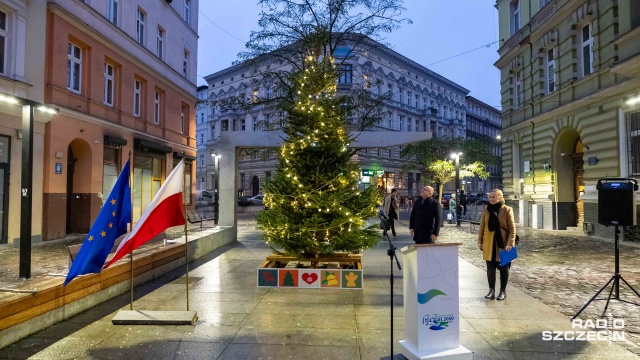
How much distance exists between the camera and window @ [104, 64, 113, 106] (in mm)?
17250

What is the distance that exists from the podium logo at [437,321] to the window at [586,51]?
16503 millimetres

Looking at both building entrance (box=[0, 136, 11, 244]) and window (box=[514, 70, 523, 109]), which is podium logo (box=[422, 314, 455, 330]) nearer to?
building entrance (box=[0, 136, 11, 244])

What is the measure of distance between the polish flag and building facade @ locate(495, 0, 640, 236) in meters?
12.2

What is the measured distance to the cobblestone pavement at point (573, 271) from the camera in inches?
246

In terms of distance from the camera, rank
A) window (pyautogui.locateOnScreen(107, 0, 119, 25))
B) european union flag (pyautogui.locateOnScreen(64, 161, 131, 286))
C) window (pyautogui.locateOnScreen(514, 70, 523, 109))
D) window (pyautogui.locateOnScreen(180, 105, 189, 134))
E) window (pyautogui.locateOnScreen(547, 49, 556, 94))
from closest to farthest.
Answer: european union flag (pyautogui.locateOnScreen(64, 161, 131, 286))
window (pyautogui.locateOnScreen(107, 0, 119, 25))
window (pyautogui.locateOnScreen(547, 49, 556, 94))
window (pyautogui.locateOnScreen(514, 70, 523, 109))
window (pyautogui.locateOnScreen(180, 105, 189, 134))

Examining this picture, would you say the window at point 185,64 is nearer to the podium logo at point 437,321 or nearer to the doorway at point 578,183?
the doorway at point 578,183

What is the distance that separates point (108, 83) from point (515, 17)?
822 inches

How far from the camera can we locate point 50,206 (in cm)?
1323

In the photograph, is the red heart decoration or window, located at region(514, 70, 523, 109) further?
window, located at region(514, 70, 523, 109)

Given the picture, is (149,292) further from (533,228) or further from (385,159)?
(385,159)

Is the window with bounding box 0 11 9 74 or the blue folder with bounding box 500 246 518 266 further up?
the window with bounding box 0 11 9 74

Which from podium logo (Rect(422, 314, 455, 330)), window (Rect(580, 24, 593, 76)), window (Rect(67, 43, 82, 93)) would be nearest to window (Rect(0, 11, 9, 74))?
window (Rect(67, 43, 82, 93))

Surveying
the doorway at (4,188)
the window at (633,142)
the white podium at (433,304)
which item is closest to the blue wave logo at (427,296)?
the white podium at (433,304)

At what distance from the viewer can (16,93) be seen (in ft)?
39.6
